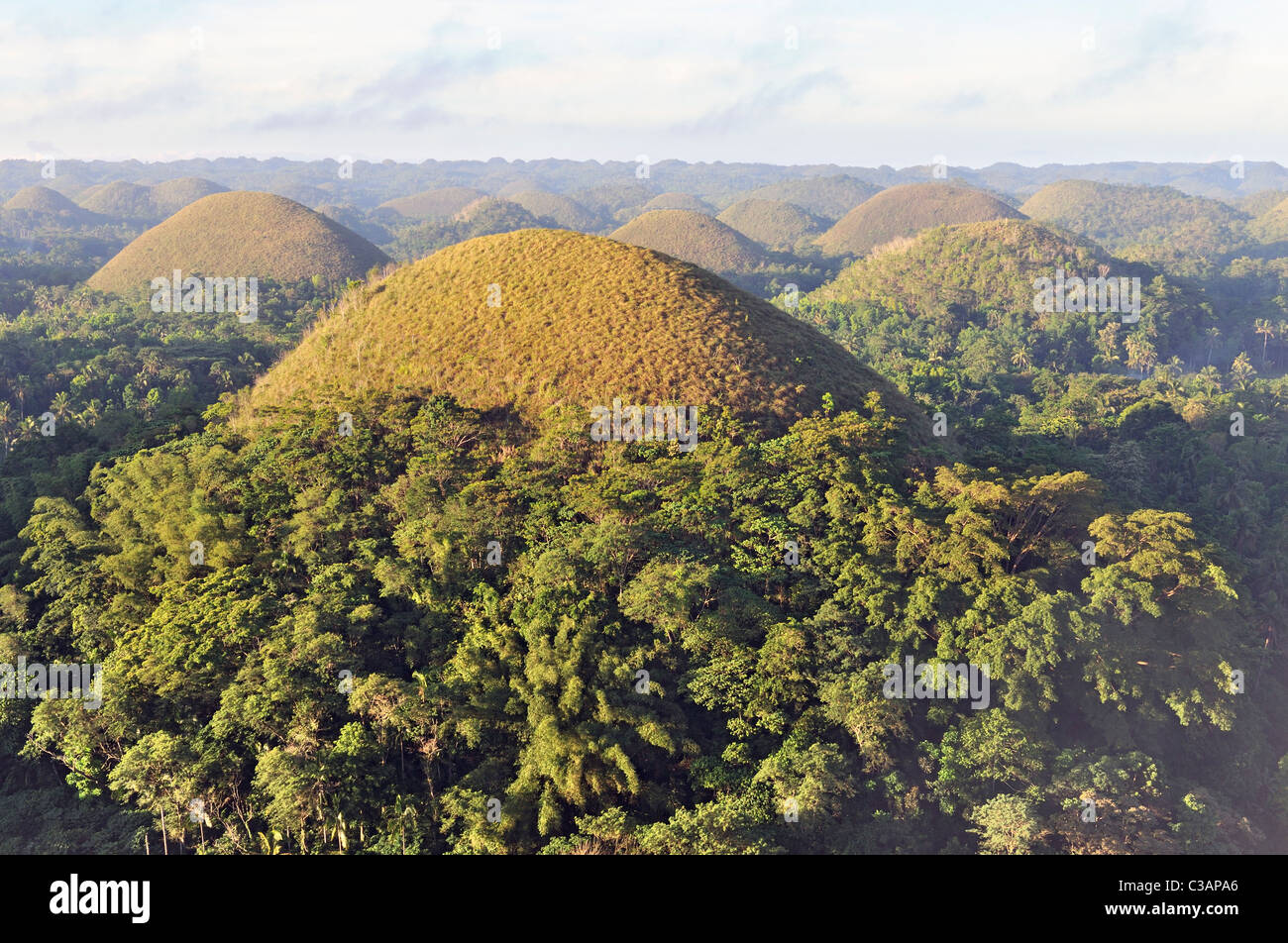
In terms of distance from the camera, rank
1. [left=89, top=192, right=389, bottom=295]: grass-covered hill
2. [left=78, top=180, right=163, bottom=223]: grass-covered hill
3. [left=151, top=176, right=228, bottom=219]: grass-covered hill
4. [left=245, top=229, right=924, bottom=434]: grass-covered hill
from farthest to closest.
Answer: [left=151, top=176, right=228, bottom=219]: grass-covered hill, [left=78, top=180, right=163, bottom=223]: grass-covered hill, [left=89, top=192, right=389, bottom=295]: grass-covered hill, [left=245, top=229, right=924, bottom=434]: grass-covered hill

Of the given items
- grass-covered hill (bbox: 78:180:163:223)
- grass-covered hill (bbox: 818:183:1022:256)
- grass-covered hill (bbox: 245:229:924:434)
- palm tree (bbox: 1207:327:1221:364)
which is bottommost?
grass-covered hill (bbox: 245:229:924:434)

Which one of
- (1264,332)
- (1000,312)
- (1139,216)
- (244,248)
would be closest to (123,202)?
(244,248)

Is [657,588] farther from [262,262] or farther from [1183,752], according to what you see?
[262,262]

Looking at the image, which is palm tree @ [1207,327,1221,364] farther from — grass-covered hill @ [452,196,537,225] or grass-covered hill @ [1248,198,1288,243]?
grass-covered hill @ [452,196,537,225]

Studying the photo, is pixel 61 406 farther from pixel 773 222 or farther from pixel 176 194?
pixel 176 194

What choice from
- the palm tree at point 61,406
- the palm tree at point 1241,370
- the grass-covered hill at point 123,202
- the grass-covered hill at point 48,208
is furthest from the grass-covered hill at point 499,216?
the palm tree at point 1241,370

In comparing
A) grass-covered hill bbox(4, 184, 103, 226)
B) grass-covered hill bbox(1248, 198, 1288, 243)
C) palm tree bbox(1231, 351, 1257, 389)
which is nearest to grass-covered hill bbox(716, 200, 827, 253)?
grass-covered hill bbox(1248, 198, 1288, 243)
